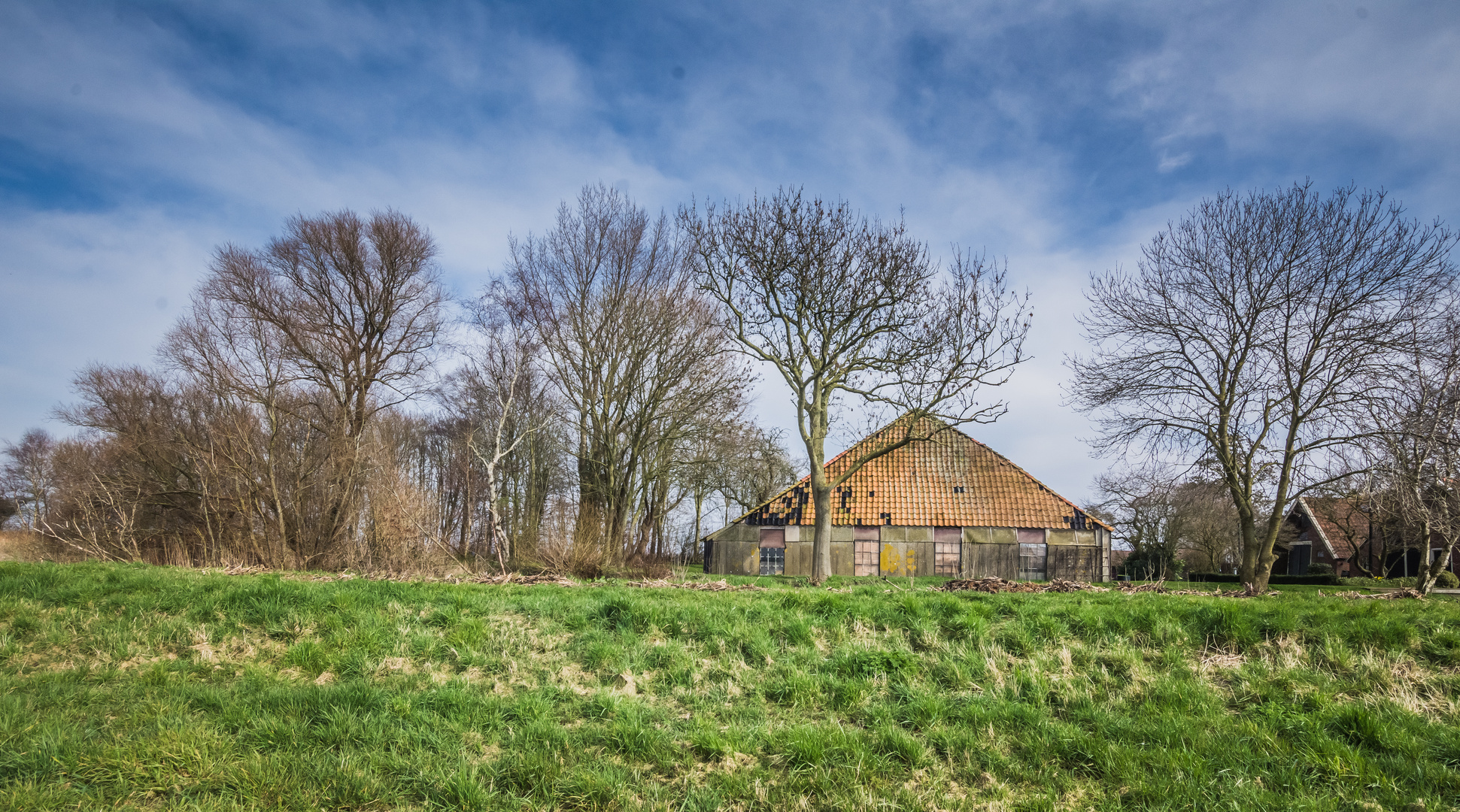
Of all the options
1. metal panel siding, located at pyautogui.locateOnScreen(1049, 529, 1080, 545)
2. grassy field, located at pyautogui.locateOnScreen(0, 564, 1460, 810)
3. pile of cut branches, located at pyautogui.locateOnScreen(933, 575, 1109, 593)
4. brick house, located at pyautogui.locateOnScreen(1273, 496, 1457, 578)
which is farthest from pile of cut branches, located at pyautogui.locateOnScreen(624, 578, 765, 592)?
brick house, located at pyautogui.locateOnScreen(1273, 496, 1457, 578)

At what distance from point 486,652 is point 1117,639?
6113 millimetres

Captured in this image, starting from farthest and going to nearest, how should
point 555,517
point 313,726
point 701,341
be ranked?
point 701,341, point 555,517, point 313,726

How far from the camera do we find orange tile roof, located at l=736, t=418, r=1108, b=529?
87.9 ft

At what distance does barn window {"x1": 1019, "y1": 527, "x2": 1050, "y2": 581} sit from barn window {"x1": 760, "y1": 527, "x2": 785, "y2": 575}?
28.2ft

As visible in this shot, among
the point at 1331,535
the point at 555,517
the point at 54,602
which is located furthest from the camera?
the point at 1331,535

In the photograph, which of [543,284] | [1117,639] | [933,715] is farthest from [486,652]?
[543,284]

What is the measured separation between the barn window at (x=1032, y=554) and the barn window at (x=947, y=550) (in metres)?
2.21

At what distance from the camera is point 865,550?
87.6 ft

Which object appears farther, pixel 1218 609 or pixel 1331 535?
pixel 1331 535

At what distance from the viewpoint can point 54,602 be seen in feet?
26.9

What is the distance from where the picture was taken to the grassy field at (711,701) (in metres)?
4.82

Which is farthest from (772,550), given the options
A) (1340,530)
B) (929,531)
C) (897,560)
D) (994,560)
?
(1340,530)

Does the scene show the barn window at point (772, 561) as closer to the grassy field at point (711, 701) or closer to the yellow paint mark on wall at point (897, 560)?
the yellow paint mark on wall at point (897, 560)

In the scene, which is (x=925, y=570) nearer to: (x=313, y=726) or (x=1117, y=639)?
(x=1117, y=639)
